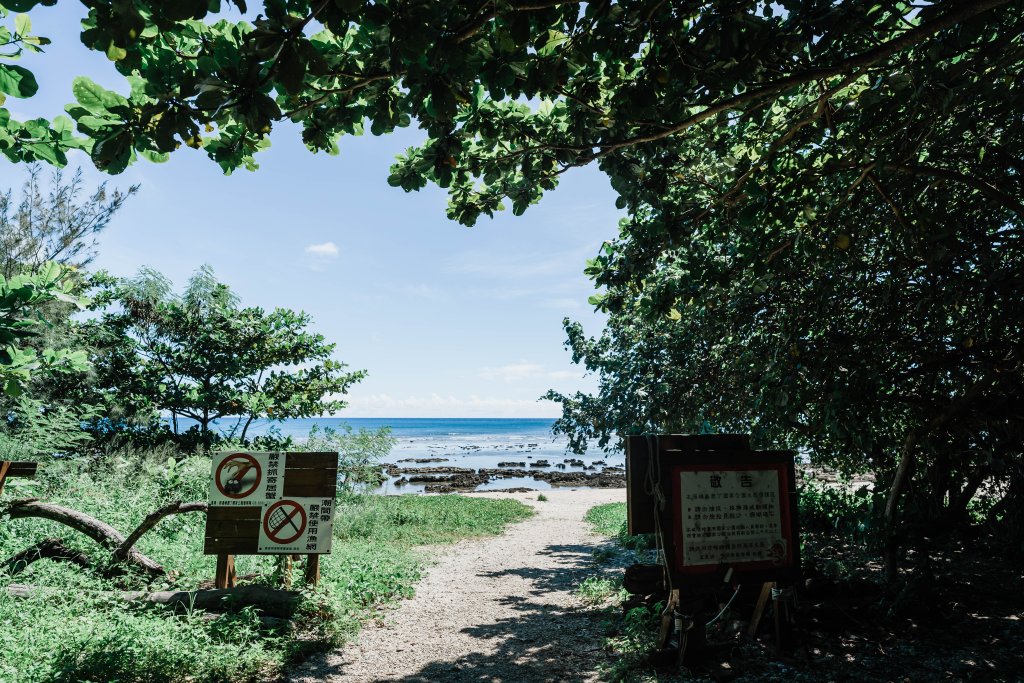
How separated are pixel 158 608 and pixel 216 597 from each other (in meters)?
0.49

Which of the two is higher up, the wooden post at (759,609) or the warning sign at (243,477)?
the warning sign at (243,477)

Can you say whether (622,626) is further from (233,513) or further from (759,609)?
(233,513)

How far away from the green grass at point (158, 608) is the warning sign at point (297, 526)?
0.44 m

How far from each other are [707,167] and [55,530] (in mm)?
9539

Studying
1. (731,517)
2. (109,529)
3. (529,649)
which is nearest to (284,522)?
(109,529)

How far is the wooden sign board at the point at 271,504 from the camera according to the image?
19.8 feet

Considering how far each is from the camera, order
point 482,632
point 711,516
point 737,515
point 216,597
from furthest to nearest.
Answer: point 482,632 → point 216,597 → point 737,515 → point 711,516

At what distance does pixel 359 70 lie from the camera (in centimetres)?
390

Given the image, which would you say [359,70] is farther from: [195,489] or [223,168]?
[195,489]

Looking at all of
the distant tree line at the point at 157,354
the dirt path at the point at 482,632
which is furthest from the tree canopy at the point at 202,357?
the dirt path at the point at 482,632

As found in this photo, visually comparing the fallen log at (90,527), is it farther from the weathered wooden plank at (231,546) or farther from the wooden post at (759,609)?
the wooden post at (759,609)

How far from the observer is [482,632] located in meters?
5.84

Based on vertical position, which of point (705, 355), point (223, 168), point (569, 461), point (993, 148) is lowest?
point (569, 461)

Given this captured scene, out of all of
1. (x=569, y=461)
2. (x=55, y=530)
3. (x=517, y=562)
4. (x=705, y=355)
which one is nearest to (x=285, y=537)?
(x=55, y=530)
